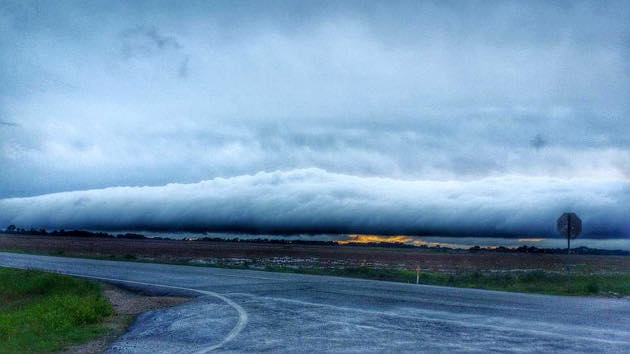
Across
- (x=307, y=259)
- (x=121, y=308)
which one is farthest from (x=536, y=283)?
(x=307, y=259)

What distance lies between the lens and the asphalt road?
34.7 ft

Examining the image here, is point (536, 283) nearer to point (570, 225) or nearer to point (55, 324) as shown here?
point (570, 225)

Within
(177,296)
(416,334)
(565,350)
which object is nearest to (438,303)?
(416,334)

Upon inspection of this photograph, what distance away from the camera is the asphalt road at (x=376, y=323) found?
1057 cm

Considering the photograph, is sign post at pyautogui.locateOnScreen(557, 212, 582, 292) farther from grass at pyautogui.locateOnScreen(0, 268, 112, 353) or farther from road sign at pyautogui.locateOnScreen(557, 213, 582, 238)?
grass at pyautogui.locateOnScreen(0, 268, 112, 353)

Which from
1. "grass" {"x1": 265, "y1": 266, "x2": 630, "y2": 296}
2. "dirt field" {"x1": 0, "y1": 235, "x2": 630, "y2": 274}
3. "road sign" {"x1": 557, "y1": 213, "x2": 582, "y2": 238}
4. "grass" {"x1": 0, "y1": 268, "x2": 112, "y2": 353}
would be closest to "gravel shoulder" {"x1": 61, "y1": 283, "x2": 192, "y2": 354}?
"grass" {"x1": 0, "y1": 268, "x2": 112, "y2": 353}

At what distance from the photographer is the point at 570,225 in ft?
84.3

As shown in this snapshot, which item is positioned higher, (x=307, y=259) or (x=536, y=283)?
(x=536, y=283)

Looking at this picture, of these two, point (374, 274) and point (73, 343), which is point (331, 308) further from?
point (374, 274)

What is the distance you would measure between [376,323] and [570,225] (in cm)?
1597

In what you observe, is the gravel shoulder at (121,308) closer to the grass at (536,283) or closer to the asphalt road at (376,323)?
the asphalt road at (376,323)

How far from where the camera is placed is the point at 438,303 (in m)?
17.9

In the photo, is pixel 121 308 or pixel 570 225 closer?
pixel 121 308

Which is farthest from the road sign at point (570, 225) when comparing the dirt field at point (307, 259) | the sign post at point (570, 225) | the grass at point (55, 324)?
the dirt field at point (307, 259)
